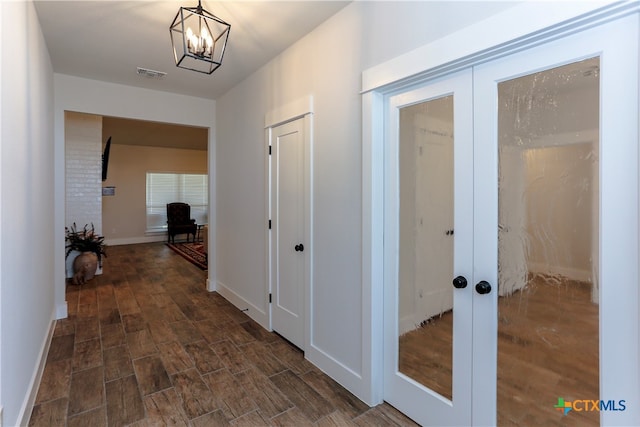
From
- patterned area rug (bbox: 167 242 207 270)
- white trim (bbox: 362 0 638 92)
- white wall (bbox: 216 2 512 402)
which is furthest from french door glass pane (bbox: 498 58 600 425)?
patterned area rug (bbox: 167 242 207 270)

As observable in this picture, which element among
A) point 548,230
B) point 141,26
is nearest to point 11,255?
point 141,26

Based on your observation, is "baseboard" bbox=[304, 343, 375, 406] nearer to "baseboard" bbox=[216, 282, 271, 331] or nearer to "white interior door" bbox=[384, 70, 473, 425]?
"white interior door" bbox=[384, 70, 473, 425]

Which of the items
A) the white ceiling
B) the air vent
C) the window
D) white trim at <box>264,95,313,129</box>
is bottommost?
the window

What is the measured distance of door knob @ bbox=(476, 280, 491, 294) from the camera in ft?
5.18

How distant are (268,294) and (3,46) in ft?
8.52

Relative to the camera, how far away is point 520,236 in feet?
4.98

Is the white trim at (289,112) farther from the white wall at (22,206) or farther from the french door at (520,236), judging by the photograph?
the white wall at (22,206)

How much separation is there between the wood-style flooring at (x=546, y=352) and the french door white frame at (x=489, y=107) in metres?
0.08

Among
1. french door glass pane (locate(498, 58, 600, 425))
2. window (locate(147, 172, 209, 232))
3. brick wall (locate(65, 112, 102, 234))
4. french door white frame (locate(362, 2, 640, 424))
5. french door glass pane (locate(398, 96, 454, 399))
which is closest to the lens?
french door white frame (locate(362, 2, 640, 424))

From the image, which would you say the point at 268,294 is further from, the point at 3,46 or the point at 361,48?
the point at 3,46

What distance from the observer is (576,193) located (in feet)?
4.44

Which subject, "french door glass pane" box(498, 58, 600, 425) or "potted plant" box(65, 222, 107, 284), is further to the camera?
"potted plant" box(65, 222, 107, 284)

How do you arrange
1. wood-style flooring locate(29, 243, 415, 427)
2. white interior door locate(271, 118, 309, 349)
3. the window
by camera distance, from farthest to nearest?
the window → white interior door locate(271, 118, 309, 349) → wood-style flooring locate(29, 243, 415, 427)

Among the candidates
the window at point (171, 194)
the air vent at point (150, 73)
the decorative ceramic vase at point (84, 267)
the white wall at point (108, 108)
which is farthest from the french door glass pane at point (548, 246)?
the window at point (171, 194)
